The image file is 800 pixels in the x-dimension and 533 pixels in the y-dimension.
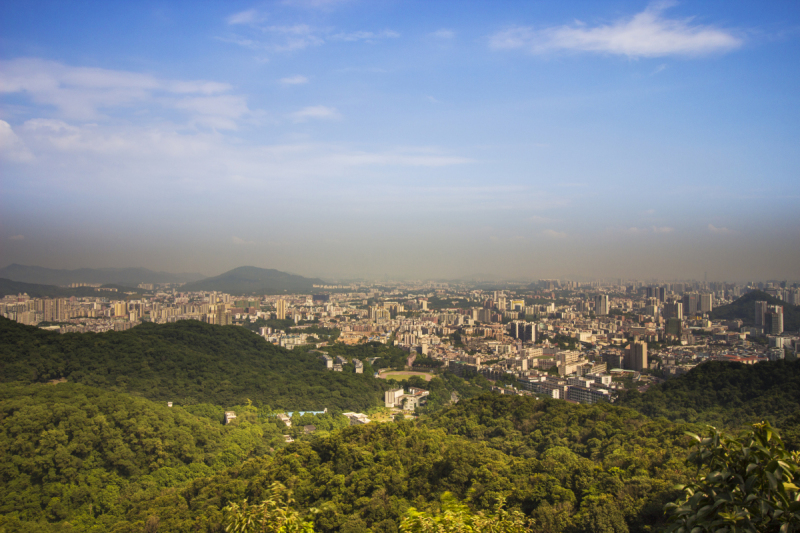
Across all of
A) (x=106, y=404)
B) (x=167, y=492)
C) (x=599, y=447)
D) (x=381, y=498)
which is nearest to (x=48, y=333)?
(x=106, y=404)

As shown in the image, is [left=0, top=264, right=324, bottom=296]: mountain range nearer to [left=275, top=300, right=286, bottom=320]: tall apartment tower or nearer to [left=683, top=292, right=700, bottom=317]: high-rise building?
[left=275, top=300, right=286, bottom=320]: tall apartment tower

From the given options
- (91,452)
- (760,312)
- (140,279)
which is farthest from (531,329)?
(140,279)

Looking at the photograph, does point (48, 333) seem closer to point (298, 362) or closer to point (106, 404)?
point (106, 404)

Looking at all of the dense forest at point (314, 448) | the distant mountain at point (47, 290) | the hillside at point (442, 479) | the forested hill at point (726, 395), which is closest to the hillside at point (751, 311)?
the forested hill at point (726, 395)

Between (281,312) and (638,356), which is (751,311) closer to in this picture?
(638,356)

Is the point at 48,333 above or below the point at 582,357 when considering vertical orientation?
above
